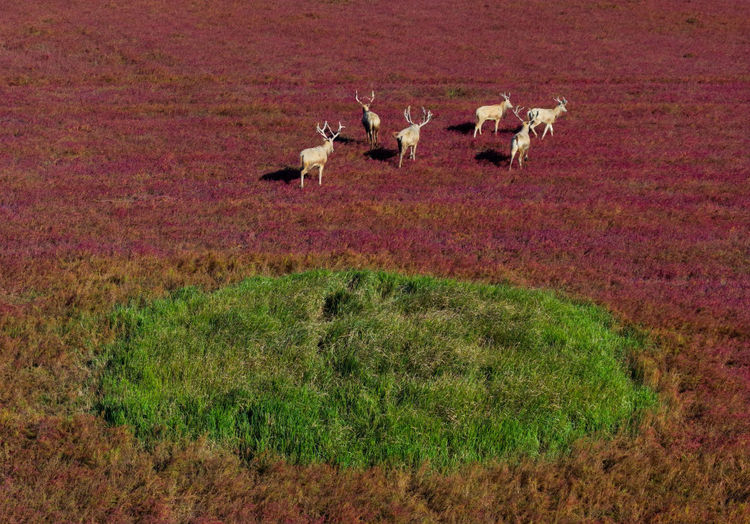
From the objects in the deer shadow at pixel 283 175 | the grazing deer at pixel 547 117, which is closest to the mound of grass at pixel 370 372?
the deer shadow at pixel 283 175

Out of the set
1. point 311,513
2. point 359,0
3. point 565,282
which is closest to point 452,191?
point 565,282

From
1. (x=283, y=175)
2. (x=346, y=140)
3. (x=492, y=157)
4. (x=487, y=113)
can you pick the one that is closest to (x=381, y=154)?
(x=346, y=140)

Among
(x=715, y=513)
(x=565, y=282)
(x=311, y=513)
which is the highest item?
(x=565, y=282)

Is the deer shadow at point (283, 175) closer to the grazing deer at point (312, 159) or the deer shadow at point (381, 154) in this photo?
the grazing deer at point (312, 159)

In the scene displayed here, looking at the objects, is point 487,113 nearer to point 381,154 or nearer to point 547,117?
point 547,117

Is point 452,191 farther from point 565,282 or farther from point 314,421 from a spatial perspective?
point 314,421

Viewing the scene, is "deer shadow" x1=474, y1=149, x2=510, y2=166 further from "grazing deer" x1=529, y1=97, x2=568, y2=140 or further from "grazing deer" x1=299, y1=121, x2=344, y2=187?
"grazing deer" x1=299, y1=121, x2=344, y2=187
